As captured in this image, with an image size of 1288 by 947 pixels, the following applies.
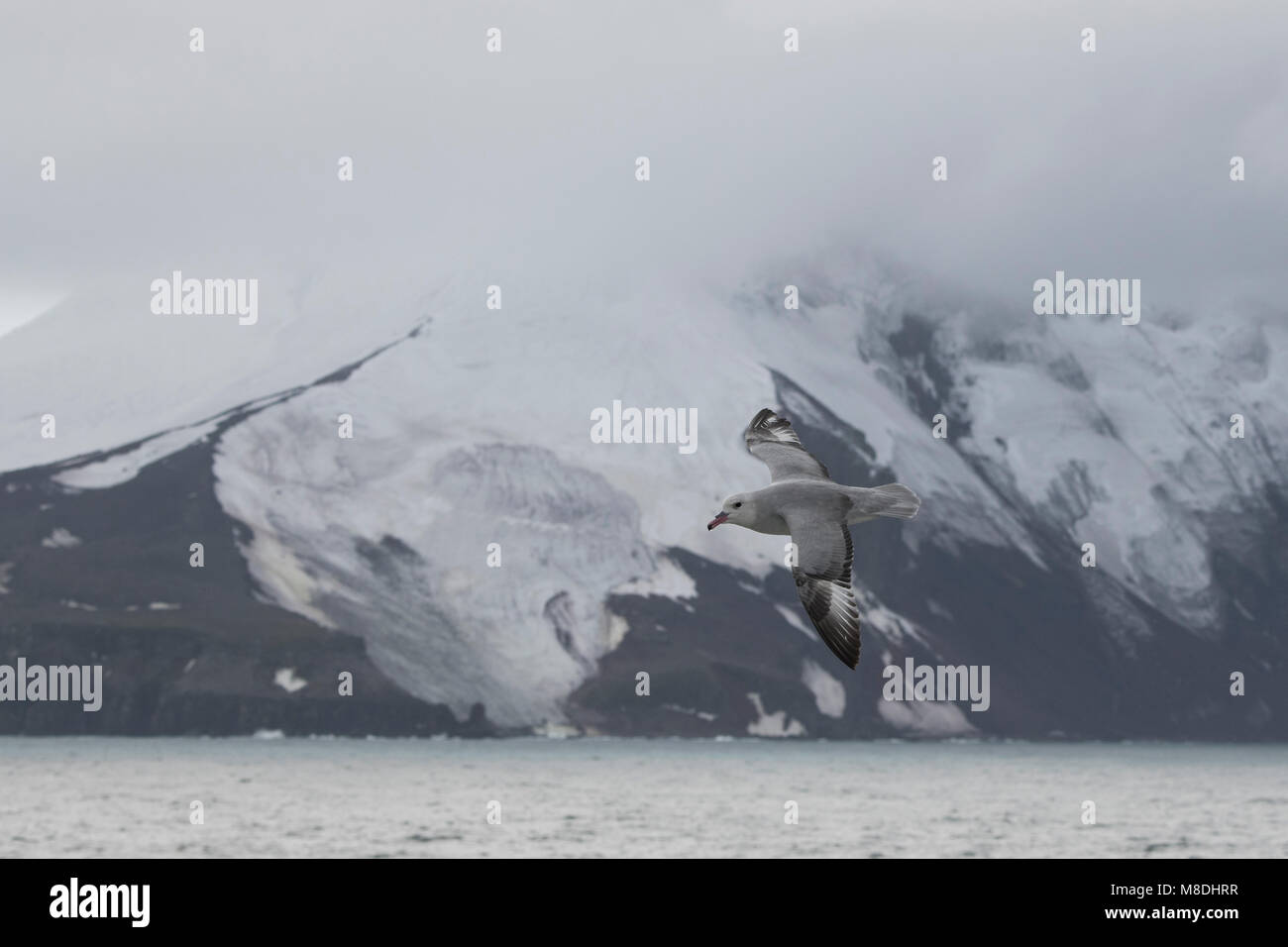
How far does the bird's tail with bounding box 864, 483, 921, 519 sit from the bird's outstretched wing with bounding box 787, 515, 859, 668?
0.57m

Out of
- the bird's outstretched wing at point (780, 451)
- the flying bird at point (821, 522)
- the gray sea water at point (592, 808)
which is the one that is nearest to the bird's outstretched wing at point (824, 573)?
the flying bird at point (821, 522)

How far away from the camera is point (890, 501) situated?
27.4m

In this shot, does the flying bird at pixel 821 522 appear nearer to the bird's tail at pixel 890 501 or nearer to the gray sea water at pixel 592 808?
the bird's tail at pixel 890 501

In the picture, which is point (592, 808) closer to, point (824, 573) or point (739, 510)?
point (739, 510)

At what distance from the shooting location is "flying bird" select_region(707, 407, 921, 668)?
26031 millimetres

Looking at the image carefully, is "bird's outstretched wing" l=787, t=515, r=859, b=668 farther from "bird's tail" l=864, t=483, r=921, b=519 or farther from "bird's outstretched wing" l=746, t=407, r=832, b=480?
"bird's outstretched wing" l=746, t=407, r=832, b=480

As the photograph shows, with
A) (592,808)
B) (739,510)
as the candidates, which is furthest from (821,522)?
(592,808)

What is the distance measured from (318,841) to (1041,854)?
35946 mm

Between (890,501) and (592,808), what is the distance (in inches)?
3841

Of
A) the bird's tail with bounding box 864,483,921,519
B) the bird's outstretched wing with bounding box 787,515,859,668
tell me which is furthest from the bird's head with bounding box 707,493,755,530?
the bird's tail with bounding box 864,483,921,519

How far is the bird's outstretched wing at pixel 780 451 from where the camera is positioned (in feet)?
97.7

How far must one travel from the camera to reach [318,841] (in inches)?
3834
